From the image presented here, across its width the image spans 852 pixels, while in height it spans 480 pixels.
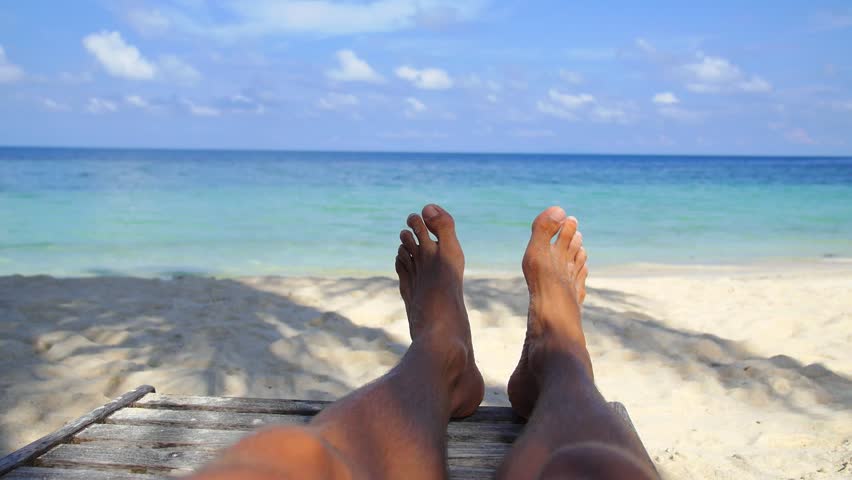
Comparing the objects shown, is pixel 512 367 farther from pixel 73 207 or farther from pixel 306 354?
pixel 73 207

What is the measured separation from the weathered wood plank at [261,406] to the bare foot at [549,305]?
0.22 feet

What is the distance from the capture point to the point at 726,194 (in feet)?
61.2

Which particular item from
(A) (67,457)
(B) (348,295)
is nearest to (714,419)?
(A) (67,457)

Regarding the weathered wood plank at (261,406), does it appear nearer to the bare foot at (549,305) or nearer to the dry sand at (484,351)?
the bare foot at (549,305)

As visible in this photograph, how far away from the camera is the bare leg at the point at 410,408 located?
2.62 feet

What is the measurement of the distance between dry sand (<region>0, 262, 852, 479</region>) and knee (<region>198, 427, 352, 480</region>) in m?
1.40

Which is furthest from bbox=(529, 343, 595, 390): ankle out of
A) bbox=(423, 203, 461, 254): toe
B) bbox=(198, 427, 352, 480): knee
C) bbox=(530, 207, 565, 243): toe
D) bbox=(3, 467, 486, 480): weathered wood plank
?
bbox=(198, 427, 352, 480): knee

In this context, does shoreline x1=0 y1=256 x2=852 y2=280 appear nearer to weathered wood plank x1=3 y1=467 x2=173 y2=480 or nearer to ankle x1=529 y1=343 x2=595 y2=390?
ankle x1=529 y1=343 x2=595 y2=390

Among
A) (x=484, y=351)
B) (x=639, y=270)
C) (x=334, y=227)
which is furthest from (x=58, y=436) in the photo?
(x=334, y=227)

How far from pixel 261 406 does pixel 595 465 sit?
111cm

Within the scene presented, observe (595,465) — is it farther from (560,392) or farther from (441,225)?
(441,225)

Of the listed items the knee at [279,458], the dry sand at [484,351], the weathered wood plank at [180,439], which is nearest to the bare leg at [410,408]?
the knee at [279,458]

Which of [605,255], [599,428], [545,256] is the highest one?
[545,256]

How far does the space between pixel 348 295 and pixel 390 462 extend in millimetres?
3157
